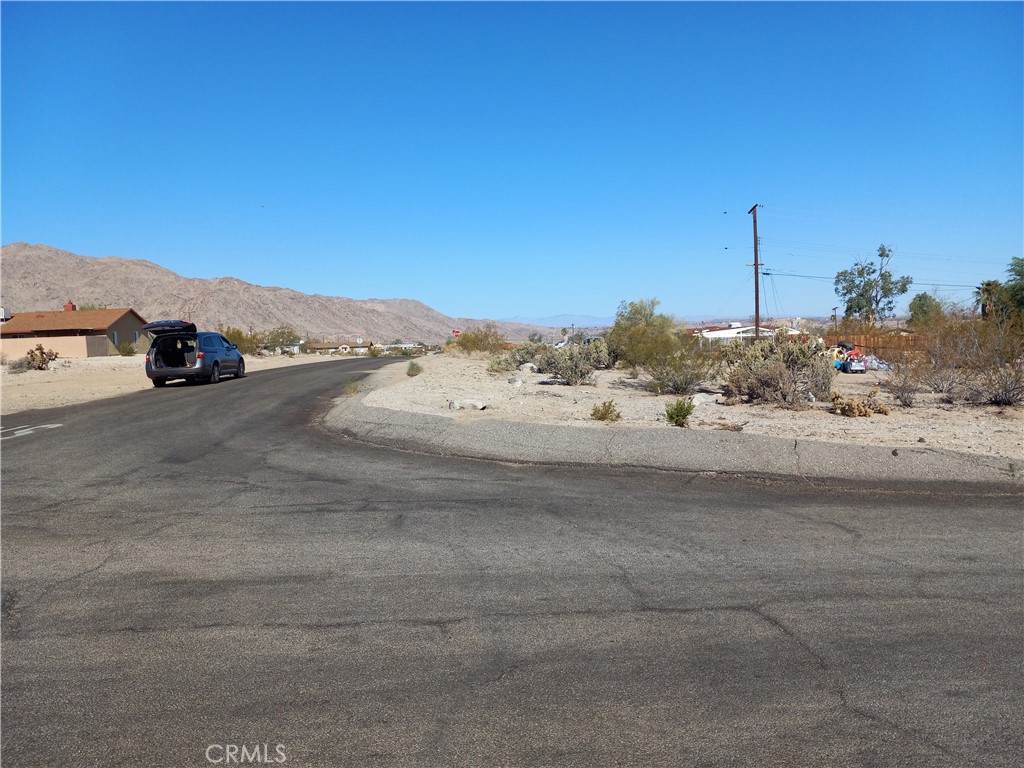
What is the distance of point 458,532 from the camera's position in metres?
7.12

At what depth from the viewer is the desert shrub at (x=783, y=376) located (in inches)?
667

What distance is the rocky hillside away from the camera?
118 metres

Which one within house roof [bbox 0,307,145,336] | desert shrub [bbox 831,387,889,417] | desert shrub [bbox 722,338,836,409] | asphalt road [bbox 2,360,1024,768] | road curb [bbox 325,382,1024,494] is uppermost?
house roof [bbox 0,307,145,336]

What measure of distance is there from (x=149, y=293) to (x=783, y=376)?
128m

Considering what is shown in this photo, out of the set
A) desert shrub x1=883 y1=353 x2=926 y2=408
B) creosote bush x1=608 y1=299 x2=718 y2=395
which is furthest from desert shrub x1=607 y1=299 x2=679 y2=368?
desert shrub x1=883 y1=353 x2=926 y2=408

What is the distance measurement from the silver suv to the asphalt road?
15.8m

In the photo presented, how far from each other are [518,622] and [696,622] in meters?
1.14

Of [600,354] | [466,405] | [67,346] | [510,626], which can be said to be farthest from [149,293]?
[510,626]

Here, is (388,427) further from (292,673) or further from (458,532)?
(292,673)

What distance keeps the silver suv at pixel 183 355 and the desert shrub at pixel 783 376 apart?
15.9 metres

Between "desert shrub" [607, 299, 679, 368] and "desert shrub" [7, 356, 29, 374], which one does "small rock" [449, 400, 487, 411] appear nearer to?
"desert shrub" [607, 299, 679, 368]

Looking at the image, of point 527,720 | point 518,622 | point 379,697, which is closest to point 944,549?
point 518,622

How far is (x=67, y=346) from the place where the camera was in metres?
56.8

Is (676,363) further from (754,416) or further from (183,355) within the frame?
(183,355)
